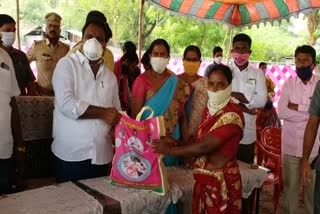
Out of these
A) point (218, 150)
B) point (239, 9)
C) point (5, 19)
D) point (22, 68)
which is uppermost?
point (239, 9)

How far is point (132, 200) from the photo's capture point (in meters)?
2.19

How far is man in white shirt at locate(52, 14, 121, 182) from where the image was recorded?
2242mm

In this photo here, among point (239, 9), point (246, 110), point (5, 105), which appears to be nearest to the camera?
point (5, 105)

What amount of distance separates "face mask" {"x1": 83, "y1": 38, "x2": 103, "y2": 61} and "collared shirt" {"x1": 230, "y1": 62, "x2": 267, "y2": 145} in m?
1.74

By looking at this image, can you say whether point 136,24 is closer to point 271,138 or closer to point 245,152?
point 271,138

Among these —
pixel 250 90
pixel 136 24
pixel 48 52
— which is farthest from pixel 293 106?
pixel 136 24

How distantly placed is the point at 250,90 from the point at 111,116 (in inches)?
71.7

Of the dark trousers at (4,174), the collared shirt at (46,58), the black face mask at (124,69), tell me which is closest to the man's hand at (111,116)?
the dark trousers at (4,174)

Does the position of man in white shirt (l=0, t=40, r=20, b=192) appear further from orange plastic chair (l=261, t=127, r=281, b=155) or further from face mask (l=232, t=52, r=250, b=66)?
orange plastic chair (l=261, t=127, r=281, b=155)

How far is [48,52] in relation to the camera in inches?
169

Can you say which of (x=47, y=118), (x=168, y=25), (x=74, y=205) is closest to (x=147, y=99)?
(x=47, y=118)

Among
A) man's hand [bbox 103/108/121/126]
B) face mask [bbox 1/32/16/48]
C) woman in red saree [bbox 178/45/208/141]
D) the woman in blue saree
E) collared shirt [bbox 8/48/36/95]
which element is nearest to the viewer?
man's hand [bbox 103/108/121/126]

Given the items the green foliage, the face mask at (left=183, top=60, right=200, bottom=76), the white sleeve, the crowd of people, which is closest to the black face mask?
the face mask at (left=183, top=60, right=200, bottom=76)

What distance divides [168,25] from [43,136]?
68.5 feet
